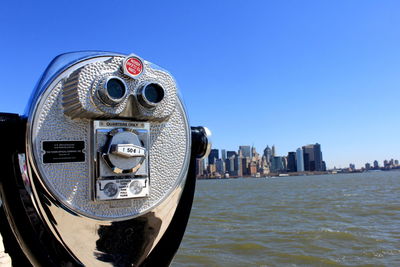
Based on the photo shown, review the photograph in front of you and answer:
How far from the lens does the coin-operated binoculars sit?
4.02ft

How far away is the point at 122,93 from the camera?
1.29 metres

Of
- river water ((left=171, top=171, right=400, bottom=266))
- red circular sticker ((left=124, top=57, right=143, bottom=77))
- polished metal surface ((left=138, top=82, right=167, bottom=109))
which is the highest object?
red circular sticker ((left=124, top=57, right=143, bottom=77))

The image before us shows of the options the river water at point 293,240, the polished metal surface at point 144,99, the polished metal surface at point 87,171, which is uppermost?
the polished metal surface at point 144,99

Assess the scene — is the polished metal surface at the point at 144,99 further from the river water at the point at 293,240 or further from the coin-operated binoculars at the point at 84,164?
the river water at the point at 293,240

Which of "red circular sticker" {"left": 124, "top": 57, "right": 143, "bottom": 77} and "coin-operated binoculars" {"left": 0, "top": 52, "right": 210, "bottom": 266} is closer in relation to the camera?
"coin-operated binoculars" {"left": 0, "top": 52, "right": 210, "bottom": 266}

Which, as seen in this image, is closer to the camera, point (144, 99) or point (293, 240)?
point (144, 99)

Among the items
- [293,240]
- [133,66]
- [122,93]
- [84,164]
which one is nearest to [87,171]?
[84,164]

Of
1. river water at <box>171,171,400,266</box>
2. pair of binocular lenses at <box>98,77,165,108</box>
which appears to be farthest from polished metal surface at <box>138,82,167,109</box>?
river water at <box>171,171,400,266</box>

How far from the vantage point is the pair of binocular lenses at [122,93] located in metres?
1.25

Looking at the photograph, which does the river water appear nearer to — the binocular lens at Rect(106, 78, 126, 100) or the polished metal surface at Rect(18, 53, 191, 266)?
the polished metal surface at Rect(18, 53, 191, 266)

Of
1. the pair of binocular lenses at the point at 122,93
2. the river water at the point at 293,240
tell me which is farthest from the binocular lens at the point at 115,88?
the river water at the point at 293,240

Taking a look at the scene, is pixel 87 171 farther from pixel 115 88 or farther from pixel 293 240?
pixel 293 240

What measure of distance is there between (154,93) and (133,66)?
0.39ft

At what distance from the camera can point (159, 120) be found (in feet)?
4.60
